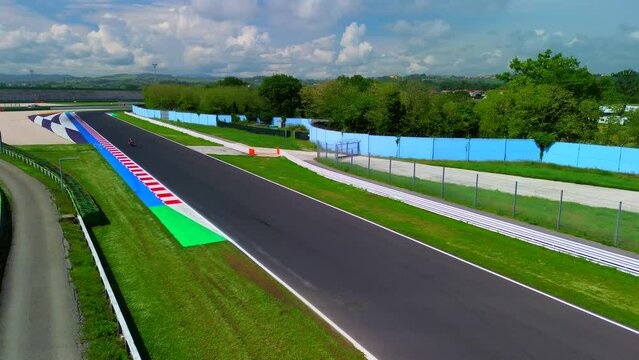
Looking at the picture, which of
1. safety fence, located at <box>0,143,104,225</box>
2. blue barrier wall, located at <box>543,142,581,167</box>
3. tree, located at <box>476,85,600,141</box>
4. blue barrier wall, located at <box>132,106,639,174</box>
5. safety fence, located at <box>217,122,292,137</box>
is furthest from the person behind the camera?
safety fence, located at <box>217,122,292,137</box>

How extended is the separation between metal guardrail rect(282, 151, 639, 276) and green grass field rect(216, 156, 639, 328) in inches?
12.6

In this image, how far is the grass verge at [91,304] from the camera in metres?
9.57

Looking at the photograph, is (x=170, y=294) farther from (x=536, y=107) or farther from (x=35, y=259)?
(x=536, y=107)

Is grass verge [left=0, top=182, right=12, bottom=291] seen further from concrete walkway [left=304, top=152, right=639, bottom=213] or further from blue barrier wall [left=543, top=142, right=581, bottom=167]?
blue barrier wall [left=543, top=142, right=581, bottom=167]

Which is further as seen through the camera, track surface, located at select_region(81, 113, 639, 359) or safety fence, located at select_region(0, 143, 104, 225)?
safety fence, located at select_region(0, 143, 104, 225)

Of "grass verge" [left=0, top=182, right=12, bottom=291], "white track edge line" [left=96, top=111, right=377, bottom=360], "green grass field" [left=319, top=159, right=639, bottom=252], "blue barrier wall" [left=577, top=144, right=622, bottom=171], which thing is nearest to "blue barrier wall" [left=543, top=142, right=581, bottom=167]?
"blue barrier wall" [left=577, top=144, right=622, bottom=171]

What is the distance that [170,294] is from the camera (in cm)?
1245

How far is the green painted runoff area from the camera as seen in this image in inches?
685

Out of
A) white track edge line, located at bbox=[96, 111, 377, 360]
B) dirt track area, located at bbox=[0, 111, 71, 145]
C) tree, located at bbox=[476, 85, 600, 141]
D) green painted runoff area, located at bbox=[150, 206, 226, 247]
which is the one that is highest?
tree, located at bbox=[476, 85, 600, 141]

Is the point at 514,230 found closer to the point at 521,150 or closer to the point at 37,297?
the point at 37,297

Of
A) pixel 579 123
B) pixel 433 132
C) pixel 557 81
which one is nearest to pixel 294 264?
pixel 433 132

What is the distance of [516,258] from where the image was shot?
16.0 meters

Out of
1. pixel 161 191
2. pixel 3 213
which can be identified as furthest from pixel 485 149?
pixel 3 213

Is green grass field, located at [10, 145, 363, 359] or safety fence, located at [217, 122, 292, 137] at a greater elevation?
safety fence, located at [217, 122, 292, 137]
